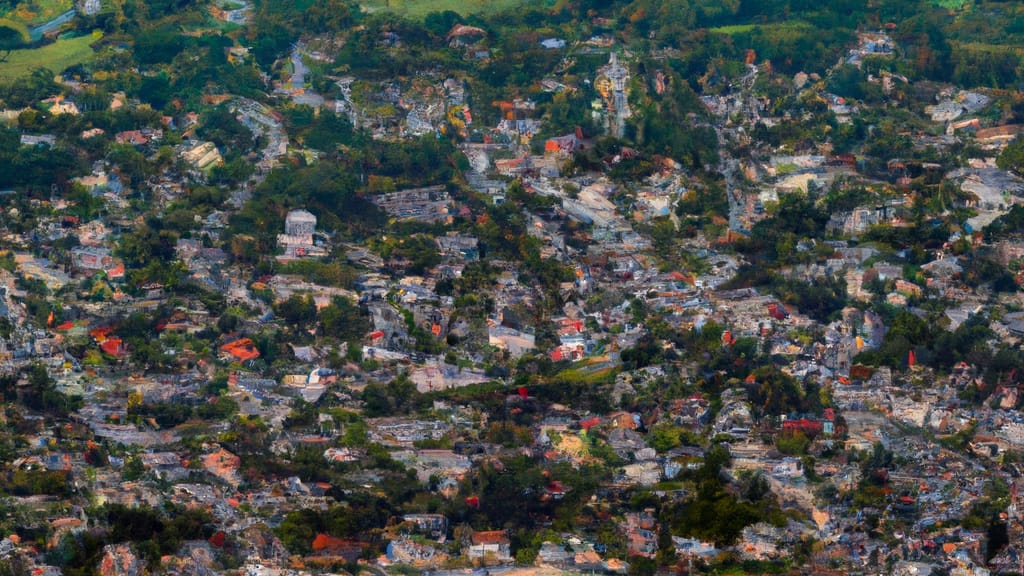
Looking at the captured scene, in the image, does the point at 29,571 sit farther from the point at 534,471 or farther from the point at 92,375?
the point at 534,471

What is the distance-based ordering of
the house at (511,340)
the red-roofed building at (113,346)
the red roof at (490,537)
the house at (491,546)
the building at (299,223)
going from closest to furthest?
the house at (491,546) → the red roof at (490,537) → the red-roofed building at (113,346) → the house at (511,340) → the building at (299,223)

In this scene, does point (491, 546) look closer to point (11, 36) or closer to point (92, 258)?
point (92, 258)

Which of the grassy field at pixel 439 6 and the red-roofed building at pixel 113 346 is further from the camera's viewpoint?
the grassy field at pixel 439 6

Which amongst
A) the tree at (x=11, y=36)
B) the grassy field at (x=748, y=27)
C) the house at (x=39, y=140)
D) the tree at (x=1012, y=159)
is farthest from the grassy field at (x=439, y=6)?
the tree at (x=1012, y=159)

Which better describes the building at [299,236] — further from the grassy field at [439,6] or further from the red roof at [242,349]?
the grassy field at [439,6]

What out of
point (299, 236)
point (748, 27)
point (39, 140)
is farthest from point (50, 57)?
point (748, 27)
